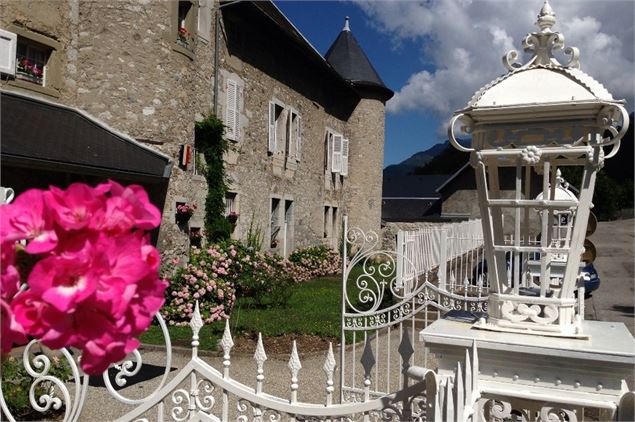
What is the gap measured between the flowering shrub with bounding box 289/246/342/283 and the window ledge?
7.91 metres

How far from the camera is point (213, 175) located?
11.6 m

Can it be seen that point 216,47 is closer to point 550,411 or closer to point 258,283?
point 258,283

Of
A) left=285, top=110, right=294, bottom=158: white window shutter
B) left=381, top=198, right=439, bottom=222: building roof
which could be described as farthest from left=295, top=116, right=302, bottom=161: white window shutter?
left=381, top=198, right=439, bottom=222: building roof

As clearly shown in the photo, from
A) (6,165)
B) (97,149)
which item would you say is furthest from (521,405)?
(97,149)

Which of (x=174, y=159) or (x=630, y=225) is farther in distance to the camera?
(x=630, y=225)

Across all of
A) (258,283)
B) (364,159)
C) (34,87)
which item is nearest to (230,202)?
(258,283)

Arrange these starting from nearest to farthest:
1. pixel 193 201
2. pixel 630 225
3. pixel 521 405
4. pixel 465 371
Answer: pixel 465 371 < pixel 521 405 < pixel 193 201 < pixel 630 225

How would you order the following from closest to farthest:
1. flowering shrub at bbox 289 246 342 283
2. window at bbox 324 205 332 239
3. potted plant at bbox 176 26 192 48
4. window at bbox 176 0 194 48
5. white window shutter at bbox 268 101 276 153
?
potted plant at bbox 176 26 192 48, window at bbox 176 0 194 48, white window shutter at bbox 268 101 276 153, flowering shrub at bbox 289 246 342 283, window at bbox 324 205 332 239

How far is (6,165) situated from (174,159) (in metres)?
3.41

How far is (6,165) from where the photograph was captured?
7.05m

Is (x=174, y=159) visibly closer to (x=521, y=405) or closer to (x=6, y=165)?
(x=6, y=165)

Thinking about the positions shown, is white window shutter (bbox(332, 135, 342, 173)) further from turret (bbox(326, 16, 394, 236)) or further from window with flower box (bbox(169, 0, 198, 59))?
window with flower box (bbox(169, 0, 198, 59))

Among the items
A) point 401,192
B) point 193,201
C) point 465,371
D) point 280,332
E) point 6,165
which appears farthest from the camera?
point 401,192

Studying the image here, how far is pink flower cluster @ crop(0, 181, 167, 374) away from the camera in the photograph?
1078 millimetres
